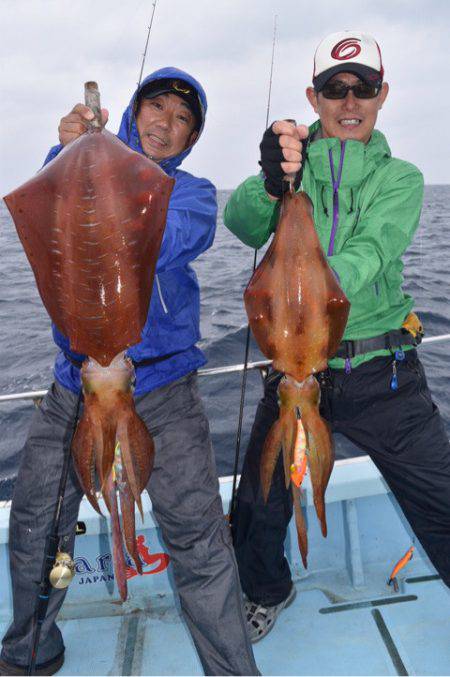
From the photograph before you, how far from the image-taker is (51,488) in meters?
3.24

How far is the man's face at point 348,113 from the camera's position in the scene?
323 centimetres

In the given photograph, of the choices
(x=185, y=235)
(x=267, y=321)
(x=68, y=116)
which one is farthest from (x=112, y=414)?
(x=68, y=116)

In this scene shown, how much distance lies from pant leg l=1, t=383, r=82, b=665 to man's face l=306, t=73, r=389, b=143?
2101 mm

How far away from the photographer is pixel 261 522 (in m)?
3.64

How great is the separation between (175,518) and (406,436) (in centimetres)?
138

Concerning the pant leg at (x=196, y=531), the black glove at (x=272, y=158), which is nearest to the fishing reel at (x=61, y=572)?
the pant leg at (x=196, y=531)

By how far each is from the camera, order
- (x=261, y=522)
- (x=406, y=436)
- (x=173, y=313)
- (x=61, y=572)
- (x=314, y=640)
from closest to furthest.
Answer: (x=61, y=572) → (x=173, y=313) → (x=406, y=436) → (x=261, y=522) → (x=314, y=640)

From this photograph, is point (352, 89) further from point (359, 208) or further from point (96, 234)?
point (96, 234)

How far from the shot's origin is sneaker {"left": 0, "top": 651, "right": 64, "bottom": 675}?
330cm

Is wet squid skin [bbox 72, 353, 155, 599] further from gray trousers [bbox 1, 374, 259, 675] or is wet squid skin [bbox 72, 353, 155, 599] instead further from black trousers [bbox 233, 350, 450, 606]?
black trousers [bbox 233, 350, 450, 606]

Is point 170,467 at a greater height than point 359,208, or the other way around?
point 359,208

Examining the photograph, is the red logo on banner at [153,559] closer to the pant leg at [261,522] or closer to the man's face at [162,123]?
the pant leg at [261,522]

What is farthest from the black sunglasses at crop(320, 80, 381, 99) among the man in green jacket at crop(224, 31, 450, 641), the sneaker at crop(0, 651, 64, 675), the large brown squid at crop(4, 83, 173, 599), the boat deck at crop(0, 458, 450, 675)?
the sneaker at crop(0, 651, 64, 675)

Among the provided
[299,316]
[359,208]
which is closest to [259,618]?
[299,316]
